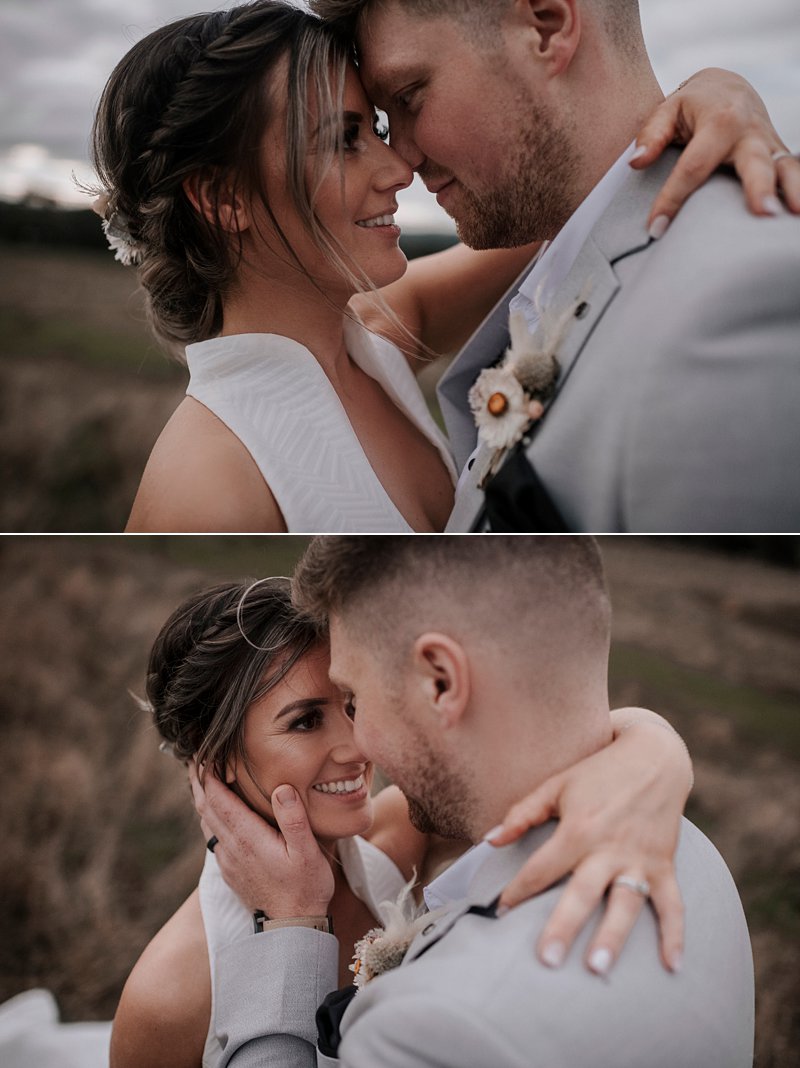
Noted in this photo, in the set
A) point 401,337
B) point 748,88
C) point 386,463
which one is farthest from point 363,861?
point 748,88

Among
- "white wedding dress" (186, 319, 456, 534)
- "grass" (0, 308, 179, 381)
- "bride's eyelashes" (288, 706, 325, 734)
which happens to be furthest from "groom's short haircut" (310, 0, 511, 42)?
"grass" (0, 308, 179, 381)

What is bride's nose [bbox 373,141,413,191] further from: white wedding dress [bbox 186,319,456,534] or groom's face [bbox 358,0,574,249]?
white wedding dress [bbox 186,319,456,534]

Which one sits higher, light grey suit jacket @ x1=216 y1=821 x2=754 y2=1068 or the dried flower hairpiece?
the dried flower hairpiece

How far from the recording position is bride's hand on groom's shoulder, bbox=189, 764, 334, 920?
1929 millimetres

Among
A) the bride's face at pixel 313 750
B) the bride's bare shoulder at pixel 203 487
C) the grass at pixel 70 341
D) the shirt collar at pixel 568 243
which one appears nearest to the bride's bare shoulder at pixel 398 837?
the bride's face at pixel 313 750

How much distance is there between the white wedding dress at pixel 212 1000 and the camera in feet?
6.77

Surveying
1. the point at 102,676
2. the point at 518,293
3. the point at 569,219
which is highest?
the point at 569,219

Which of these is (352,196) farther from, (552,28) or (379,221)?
(552,28)

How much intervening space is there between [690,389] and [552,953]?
833 mm

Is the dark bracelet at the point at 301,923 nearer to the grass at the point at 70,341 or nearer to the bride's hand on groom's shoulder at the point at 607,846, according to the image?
the bride's hand on groom's shoulder at the point at 607,846

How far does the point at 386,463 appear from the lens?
207 centimetres

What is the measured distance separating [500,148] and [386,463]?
685mm

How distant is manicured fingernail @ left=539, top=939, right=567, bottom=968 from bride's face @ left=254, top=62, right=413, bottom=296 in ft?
4.42

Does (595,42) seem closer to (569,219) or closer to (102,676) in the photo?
(569,219)
